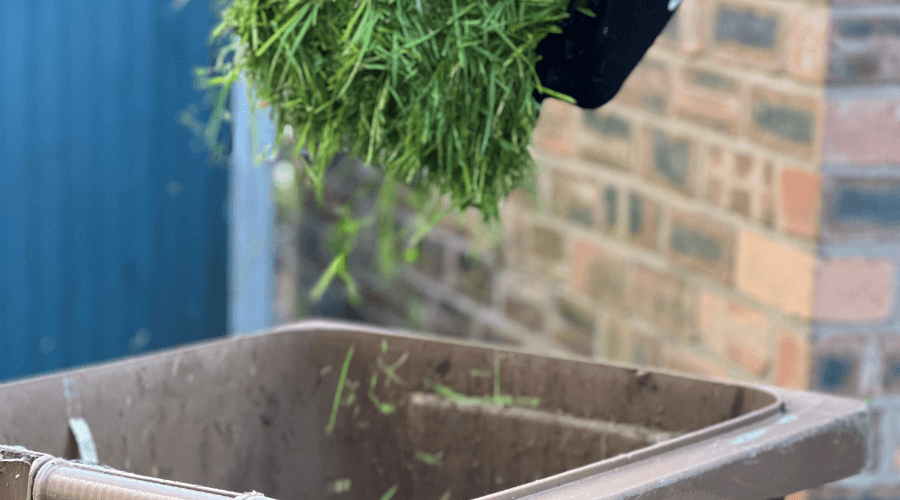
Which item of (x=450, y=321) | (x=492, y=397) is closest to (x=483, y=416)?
(x=492, y=397)

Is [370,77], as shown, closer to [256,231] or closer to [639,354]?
[639,354]

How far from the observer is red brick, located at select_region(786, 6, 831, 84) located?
1680 mm

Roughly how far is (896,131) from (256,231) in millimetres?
1979

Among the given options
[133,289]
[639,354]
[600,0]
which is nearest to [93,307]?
[133,289]

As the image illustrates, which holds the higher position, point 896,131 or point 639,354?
point 896,131

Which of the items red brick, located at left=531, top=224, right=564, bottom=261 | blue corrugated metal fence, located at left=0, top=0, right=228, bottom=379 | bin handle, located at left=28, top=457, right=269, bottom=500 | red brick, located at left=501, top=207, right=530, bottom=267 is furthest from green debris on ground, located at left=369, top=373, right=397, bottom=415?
blue corrugated metal fence, located at left=0, top=0, right=228, bottom=379

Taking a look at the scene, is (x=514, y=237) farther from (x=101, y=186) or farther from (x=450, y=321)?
(x=101, y=186)

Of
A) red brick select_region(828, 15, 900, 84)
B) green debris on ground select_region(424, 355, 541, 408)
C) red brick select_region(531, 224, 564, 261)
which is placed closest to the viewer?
green debris on ground select_region(424, 355, 541, 408)

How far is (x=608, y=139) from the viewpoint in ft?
7.50

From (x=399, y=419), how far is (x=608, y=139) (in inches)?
39.6

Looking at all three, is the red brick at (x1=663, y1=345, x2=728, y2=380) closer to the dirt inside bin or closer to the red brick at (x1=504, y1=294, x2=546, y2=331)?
the red brick at (x1=504, y1=294, x2=546, y2=331)

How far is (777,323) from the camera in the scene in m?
1.81

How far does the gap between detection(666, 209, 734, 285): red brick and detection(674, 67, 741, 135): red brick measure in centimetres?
18

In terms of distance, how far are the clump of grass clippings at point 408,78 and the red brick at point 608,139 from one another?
2.80ft
